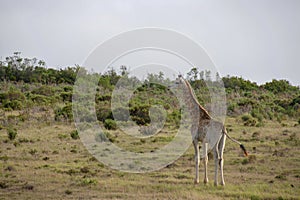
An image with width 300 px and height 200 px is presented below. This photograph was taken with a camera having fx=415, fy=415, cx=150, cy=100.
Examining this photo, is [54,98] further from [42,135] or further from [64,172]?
[64,172]

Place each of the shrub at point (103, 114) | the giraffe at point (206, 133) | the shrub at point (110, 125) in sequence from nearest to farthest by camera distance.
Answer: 1. the giraffe at point (206, 133)
2. the shrub at point (110, 125)
3. the shrub at point (103, 114)

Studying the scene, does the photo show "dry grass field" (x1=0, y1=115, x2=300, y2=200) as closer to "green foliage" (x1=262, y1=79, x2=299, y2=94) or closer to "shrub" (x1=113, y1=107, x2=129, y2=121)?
"shrub" (x1=113, y1=107, x2=129, y2=121)

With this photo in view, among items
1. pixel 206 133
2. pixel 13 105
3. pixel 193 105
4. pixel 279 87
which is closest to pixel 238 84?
pixel 279 87

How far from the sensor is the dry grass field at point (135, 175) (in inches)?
388

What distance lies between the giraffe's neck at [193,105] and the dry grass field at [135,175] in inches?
70.2

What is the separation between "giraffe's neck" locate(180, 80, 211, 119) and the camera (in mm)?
10759

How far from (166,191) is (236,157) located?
5515 mm

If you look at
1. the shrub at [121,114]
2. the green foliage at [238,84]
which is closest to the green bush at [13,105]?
the shrub at [121,114]

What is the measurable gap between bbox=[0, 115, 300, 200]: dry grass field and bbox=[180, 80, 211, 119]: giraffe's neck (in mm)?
1784

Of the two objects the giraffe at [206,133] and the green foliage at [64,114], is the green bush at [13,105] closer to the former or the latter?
the green foliage at [64,114]

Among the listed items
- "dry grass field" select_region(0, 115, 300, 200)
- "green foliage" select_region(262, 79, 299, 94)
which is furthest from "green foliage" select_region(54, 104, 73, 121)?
"green foliage" select_region(262, 79, 299, 94)

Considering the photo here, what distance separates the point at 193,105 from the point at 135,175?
9.34ft

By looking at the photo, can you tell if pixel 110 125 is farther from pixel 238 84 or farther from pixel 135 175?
pixel 238 84

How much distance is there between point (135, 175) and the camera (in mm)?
12203
